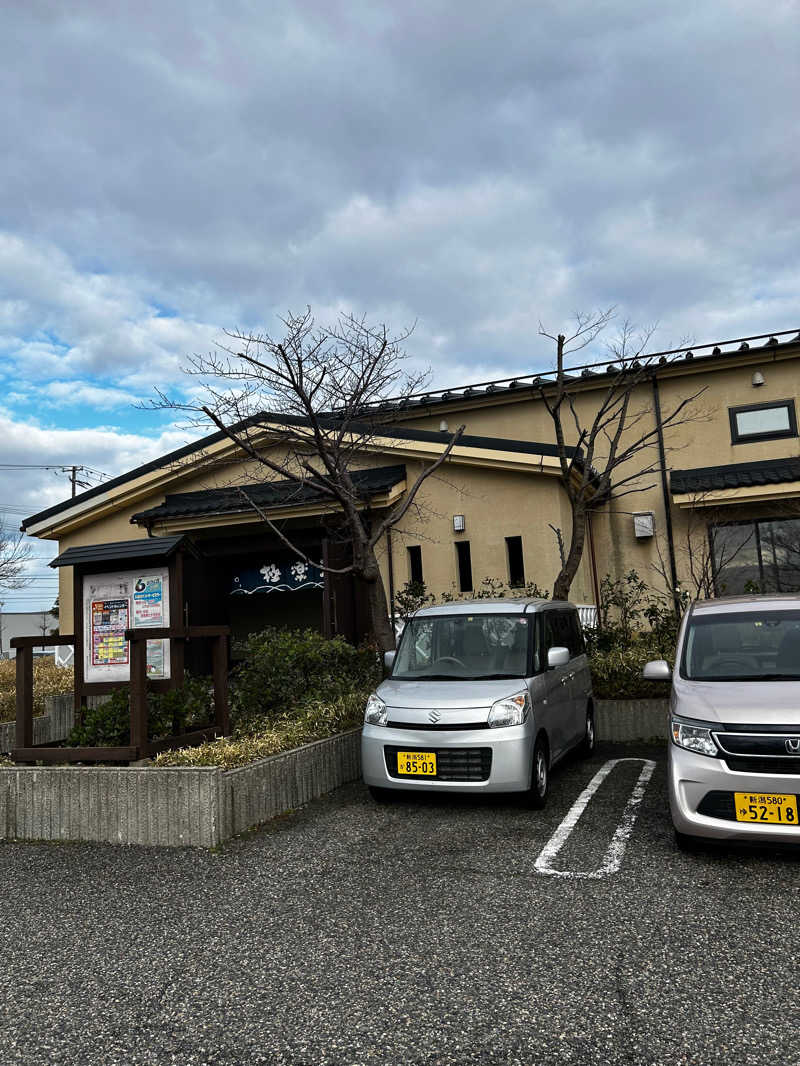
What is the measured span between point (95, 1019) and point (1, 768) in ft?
12.3

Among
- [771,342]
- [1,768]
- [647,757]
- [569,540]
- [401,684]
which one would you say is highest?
[771,342]

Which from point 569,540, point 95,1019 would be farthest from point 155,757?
point 569,540

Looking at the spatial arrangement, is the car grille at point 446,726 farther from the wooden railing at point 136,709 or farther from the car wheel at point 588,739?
the car wheel at point 588,739

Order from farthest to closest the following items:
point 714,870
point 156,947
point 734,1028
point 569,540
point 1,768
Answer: point 569,540, point 1,768, point 714,870, point 156,947, point 734,1028

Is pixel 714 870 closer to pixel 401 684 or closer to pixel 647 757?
pixel 401 684

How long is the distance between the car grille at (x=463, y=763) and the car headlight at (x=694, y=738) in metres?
1.49

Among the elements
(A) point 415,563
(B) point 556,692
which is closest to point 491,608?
(B) point 556,692

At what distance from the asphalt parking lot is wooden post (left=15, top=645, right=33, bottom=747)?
1.31m

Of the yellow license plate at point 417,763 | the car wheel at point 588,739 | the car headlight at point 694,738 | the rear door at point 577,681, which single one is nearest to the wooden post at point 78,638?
the yellow license plate at point 417,763

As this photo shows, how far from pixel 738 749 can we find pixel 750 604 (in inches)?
63.1

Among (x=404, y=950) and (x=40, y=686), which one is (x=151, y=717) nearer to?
(x=404, y=950)

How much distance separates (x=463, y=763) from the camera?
19.3ft

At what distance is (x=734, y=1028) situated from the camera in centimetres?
289

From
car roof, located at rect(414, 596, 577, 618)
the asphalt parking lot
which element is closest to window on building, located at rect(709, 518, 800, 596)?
car roof, located at rect(414, 596, 577, 618)
